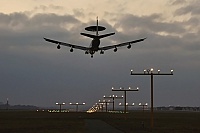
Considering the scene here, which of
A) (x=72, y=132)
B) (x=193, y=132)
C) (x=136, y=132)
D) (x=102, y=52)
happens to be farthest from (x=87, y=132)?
(x=193, y=132)

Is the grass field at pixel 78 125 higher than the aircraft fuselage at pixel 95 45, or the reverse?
the aircraft fuselage at pixel 95 45

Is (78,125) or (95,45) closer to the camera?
(95,45)

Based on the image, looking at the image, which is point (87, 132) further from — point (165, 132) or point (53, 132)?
point (165, 132)

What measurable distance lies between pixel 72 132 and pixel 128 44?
12462 millimetres

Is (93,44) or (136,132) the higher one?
(93,44)

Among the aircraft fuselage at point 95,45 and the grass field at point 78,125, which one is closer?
the aircraft fuselage at point 95,45

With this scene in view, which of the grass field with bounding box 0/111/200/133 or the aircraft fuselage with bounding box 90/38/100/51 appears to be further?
the grass field with bounding box 0/111/200/133

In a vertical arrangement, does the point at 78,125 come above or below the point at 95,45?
below

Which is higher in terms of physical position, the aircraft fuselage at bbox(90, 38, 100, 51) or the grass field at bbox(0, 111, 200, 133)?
the aircraft fuselage at bbox(90, 38, 100, 51)

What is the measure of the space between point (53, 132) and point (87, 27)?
43.0 feet

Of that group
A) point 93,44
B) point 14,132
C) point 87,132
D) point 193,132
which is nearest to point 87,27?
point 93,44

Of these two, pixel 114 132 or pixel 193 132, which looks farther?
pixel 193 132

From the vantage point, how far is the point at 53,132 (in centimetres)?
4444

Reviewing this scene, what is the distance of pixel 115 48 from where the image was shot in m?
45.0
